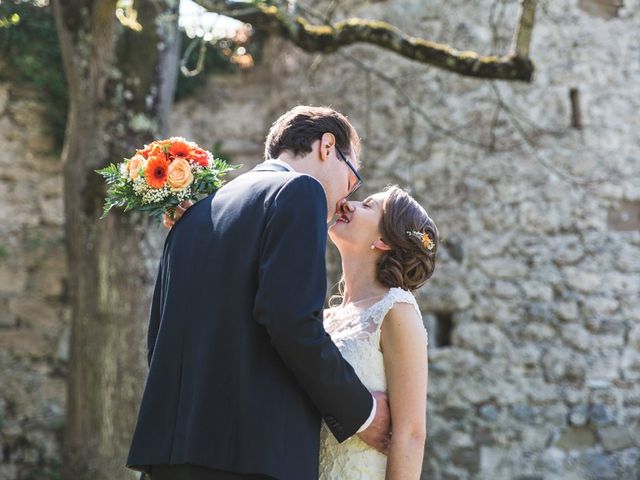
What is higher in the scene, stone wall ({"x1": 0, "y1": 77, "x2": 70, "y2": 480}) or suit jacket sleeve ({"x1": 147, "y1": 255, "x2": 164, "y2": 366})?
suit jacket sleeve ({"x1": 147, "y1": 255, "x2": 164, "y2": 366})

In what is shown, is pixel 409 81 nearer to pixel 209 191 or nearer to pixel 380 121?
pixel 380 121

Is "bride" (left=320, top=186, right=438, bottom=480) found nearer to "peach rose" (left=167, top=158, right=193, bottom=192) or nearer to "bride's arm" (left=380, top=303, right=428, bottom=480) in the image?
"bride's arm" (left=380, top=303, right=428, bottom=480)

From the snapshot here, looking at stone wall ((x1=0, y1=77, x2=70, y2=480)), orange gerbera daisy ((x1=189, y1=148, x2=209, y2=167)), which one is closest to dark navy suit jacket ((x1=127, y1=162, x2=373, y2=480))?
orange gerbera daisy ((x1=189, y1=148, x2=209, y2=167))

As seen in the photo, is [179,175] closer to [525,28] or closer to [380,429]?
[380,429]

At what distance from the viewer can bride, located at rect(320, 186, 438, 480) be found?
2.50 m

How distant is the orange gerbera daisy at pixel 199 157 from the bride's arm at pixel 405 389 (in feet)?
2.44

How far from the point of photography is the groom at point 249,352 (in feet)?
6.95

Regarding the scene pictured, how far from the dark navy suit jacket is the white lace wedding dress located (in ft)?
0.91

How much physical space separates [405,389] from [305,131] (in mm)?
791

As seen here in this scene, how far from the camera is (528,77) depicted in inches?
180

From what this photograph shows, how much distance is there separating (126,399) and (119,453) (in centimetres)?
27

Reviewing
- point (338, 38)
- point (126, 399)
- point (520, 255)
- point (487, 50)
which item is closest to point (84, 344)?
point (126, 399)

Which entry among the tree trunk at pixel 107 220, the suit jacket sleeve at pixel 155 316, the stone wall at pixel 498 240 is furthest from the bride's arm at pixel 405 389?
the stone wall at pixel 498 240

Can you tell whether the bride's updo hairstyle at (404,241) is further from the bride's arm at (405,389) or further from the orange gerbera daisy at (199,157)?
the orange gerbera daisy at (199,157)
